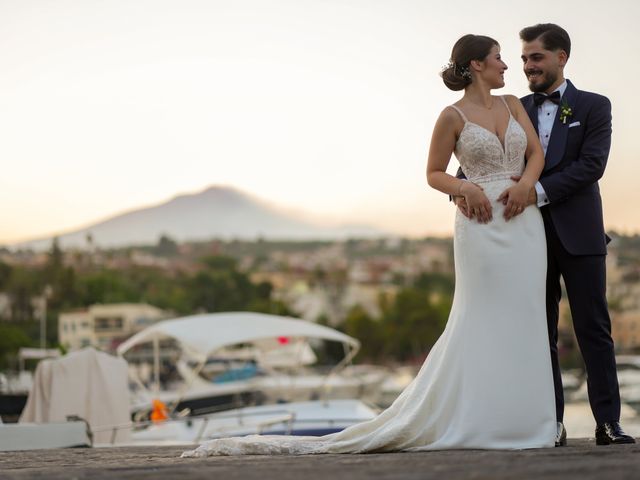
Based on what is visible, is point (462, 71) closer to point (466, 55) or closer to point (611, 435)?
point (466, 55)

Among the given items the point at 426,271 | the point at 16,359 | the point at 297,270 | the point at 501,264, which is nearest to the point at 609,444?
the point at 501,264

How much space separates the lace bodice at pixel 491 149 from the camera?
631cm

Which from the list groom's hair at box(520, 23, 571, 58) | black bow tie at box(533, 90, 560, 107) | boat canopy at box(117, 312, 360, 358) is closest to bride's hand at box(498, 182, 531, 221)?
black bow tie at box(533, 90, 560, 107)

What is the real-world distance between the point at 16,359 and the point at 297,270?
397 ft

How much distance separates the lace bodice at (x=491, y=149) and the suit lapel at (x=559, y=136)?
0.21 m

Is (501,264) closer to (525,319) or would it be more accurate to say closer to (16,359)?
(525,319)

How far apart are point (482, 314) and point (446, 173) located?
29.5 inches

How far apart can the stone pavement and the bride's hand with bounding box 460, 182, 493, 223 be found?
1252 mm

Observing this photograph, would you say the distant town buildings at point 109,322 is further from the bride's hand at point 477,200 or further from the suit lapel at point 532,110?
the bride's hand at point 477,200

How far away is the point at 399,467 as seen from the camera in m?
4.53

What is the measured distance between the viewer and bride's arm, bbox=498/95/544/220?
625 cm

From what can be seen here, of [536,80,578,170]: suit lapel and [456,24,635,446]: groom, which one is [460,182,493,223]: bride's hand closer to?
[456,24,635,446]: groom

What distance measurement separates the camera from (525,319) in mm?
6289

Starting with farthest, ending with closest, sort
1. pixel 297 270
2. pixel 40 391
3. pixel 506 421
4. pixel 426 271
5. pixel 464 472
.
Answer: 1. pixel 297 270
2. pixel 426 271
3. pixel 40 391
4. pixel 506 421
5. pixel 464 472
